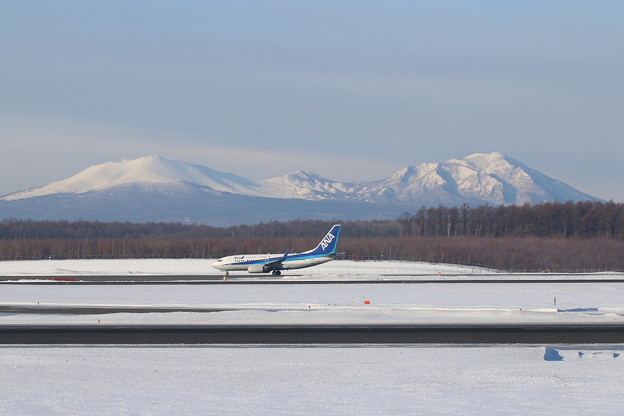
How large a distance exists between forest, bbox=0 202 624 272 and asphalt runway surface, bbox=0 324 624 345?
63935 millimetres

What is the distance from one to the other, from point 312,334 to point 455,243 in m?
96.4

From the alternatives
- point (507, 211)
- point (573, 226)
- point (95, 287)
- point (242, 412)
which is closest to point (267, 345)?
point (242, 412)

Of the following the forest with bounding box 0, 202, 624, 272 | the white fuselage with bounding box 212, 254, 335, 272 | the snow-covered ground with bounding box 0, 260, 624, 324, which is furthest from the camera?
the forest with bounding box 0, 202, 624, 272

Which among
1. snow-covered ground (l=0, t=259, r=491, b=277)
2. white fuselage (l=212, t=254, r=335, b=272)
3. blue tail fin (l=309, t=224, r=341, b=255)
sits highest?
blue tail fin (l=309, t=224, r=341, b=255)

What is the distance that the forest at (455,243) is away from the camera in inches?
3981

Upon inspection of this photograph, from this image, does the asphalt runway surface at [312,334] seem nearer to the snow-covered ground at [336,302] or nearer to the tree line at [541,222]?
the snow-covered ground at [336,302]

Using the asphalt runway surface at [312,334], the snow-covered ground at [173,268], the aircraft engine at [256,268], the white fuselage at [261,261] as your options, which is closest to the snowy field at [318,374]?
the asphalt runway surface at [312,334]

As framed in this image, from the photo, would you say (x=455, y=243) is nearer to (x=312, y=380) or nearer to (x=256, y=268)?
(x=256, y=268)

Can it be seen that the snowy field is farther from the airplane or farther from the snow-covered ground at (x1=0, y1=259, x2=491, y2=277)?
the snow-covered ground at (x1=0, y1=259, x2=491, y2=277)

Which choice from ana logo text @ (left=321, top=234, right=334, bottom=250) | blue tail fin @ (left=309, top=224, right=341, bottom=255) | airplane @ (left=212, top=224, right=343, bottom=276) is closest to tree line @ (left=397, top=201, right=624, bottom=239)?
blue tail fin @ (left=309, top=224, right=341, bottom=255)

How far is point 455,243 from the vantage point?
122m

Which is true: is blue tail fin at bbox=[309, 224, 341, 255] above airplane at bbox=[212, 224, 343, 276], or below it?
above

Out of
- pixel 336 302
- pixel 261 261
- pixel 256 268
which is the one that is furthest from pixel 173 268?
pixel 336 302

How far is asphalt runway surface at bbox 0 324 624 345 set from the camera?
88.4 feet
